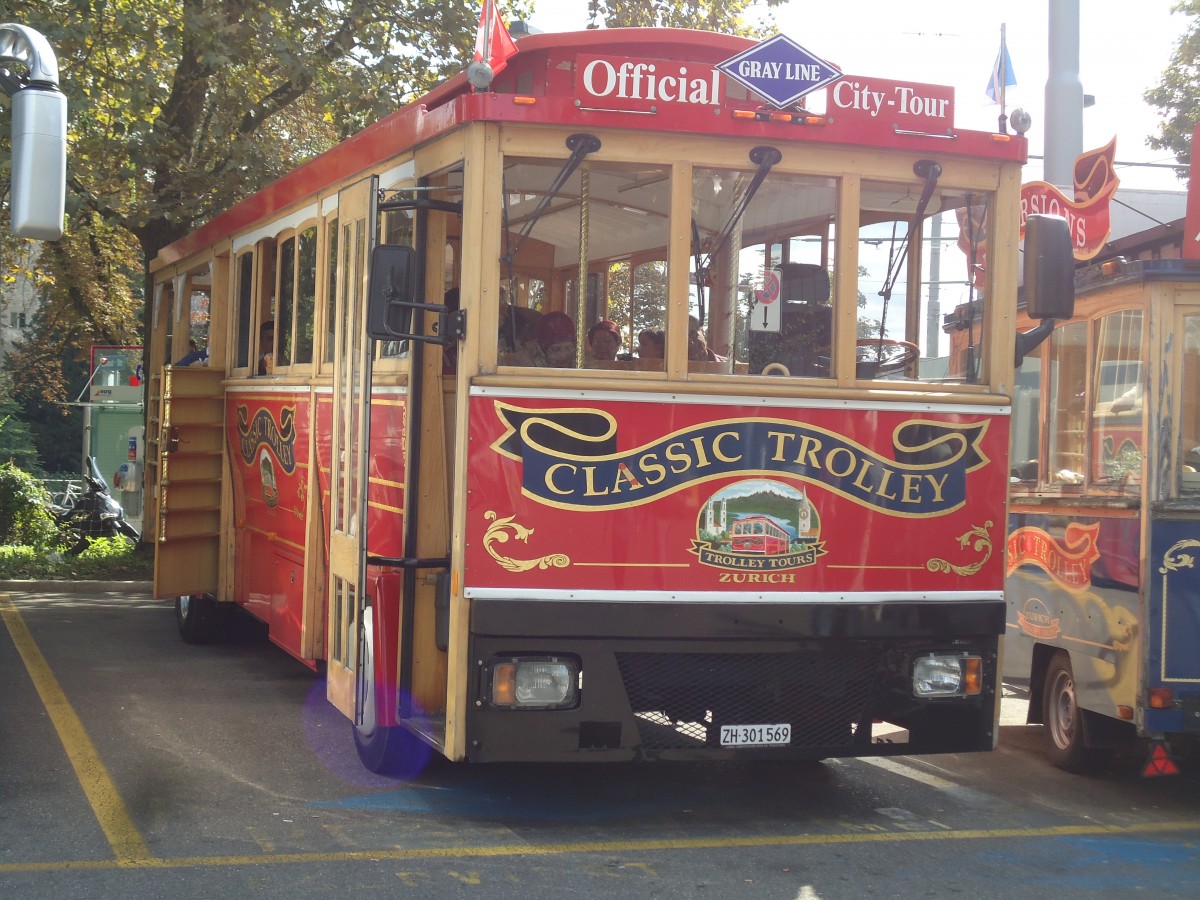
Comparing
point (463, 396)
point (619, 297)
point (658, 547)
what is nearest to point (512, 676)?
point (658, 547)

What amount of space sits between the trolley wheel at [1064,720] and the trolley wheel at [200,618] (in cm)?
620

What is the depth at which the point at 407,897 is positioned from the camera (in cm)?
495

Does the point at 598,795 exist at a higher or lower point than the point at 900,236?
lower

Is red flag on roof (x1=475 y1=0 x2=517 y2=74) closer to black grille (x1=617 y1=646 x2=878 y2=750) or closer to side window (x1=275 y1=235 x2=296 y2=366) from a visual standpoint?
black grille (x1=617 y1=646 x2=878 y2=750)

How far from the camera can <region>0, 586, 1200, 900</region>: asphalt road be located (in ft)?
17.1

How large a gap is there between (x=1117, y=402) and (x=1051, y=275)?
125cm

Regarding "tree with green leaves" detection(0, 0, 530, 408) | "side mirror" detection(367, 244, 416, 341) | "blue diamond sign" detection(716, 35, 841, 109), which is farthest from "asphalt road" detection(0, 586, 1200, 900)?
"tree with green leaves" detection(0, 0, 530, 408)

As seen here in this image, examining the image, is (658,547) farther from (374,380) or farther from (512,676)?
(374,380)

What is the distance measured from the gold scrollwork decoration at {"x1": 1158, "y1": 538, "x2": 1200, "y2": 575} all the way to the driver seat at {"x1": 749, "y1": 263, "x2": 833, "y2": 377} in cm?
185

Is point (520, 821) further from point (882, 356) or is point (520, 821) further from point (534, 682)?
point (882, 356)

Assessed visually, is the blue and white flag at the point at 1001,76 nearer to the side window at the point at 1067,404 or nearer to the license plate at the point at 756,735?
the side window at the point at 1067,404

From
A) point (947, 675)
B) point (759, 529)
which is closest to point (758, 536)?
point (759, 529)

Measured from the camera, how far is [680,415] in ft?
18.7

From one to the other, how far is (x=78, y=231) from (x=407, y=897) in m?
15.8
